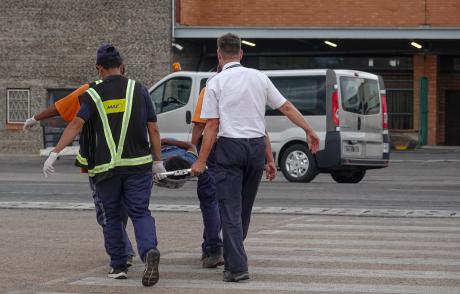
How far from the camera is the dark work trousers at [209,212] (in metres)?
10.5

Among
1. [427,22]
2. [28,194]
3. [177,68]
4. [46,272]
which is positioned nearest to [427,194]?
[28,194]

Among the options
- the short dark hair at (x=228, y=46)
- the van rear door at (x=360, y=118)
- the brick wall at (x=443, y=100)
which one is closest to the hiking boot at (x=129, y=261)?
the short dark hair at (x=228, y=46)

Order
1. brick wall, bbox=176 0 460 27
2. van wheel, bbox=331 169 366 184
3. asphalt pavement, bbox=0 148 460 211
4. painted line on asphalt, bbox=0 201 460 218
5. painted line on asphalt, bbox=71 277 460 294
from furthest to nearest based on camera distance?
1. brick wall, bbox=176 0 460 27
2. van wheel, bbox=331 169 366 184
3. asphalt pavement, bbox=0 148 460 211
4. painted line on asphalt, bbox=0 201 460 218
5. painted line on asphalt, bbox=71 277 460 294

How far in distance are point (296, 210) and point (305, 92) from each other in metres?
7.78

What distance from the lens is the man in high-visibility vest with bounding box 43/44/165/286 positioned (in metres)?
9.80

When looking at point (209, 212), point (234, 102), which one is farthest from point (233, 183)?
point (209, 212)

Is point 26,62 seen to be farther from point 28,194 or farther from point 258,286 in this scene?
point 258,286

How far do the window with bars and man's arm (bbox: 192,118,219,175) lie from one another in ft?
93.7

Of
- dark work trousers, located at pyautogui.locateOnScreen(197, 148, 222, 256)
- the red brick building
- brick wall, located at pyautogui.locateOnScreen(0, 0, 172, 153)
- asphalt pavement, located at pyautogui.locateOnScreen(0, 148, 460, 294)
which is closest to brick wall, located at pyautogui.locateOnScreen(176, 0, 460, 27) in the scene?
the red brick building

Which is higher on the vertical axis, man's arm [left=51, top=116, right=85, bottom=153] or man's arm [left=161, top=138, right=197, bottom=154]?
man's arm [left=51, top=116, right=85, bottom=153]

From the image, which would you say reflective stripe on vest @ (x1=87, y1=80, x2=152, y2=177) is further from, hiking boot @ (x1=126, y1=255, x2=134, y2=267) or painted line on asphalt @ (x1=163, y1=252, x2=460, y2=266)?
painted line on asphalt @ (x1=163, y1=252, x2=460, y2=266)

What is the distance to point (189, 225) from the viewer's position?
47.2 ft

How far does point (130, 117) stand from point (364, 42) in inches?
1162

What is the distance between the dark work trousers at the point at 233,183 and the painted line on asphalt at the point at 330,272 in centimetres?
51
